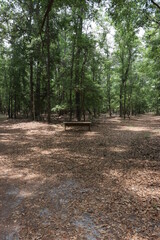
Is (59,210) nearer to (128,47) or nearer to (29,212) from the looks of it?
(29,212)

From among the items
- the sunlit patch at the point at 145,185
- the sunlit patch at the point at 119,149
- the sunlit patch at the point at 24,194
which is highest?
the sunlit patch at the point at 119,149

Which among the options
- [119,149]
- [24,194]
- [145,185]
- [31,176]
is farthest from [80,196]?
[119,149]

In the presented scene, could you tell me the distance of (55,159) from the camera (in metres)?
6.03

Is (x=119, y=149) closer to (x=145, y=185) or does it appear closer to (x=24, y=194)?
(x=145, y=185)

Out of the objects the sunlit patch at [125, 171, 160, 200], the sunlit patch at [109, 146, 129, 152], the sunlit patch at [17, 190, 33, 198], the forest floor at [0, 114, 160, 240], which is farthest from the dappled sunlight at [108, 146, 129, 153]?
the sunlit patch at [17, 190, 33, 198]

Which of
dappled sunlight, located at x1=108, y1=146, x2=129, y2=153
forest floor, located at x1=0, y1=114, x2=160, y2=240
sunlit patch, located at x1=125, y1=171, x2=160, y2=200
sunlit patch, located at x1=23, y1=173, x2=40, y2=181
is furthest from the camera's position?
dappled sunlight, located at x1=108, y1=146, x2=129, y2=153

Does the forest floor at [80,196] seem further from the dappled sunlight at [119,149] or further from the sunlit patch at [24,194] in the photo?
the dappled sunlight at [119,149]

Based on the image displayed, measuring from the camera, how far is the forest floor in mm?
2539

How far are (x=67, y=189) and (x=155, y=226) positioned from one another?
1.99 meters

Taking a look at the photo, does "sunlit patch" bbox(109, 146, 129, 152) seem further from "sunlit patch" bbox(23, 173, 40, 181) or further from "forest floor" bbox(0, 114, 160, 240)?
"sunlit patch" bbox(23, 173, 40, 181)

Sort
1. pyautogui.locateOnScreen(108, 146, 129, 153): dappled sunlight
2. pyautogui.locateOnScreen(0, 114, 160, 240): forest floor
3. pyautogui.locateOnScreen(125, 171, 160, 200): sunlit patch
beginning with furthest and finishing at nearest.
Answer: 1. pyautogui.locateOnScreen(108, 146, 129, 153): dappled sunlight
2. pyautogui.locateOnScreen(125, 171, 160, 200): sunlit patch
3. pyautogui.locateOnScreen(0, 114, 160, 240): forest floor

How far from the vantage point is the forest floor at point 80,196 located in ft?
8.33

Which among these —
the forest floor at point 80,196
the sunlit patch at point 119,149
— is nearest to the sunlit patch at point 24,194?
the forest floor at point 80,196

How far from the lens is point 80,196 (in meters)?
3.52
